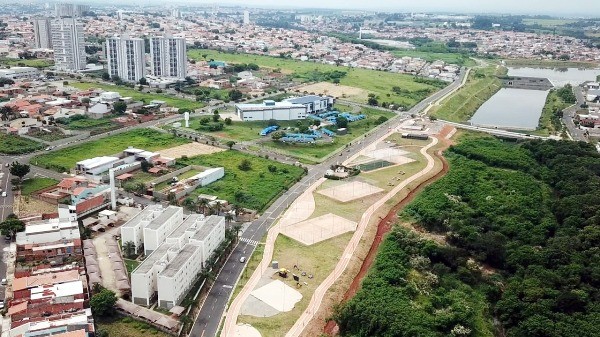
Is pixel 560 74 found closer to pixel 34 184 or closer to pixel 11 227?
pixel 34 184

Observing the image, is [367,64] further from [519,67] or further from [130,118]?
[130,118]

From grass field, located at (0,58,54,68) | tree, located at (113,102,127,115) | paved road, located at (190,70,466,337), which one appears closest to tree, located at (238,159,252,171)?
paved road, located at (190,70,466,337)

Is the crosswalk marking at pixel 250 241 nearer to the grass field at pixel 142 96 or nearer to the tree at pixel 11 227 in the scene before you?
the tree at pixel 11 227

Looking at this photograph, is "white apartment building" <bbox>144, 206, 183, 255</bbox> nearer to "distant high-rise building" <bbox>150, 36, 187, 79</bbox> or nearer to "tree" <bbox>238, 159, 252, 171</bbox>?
"tree" <bbox>238, 159, 252, 171</bbox>

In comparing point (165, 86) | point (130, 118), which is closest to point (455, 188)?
point (130, 118)

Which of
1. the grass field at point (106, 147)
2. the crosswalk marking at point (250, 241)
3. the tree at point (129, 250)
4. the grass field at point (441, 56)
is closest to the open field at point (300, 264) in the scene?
the crosswalk marking at point (250, 241)

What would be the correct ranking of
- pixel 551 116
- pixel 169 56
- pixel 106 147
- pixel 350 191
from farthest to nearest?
pixel 169 56
pixel 551 116
pixel 106 147
pixel 350 191

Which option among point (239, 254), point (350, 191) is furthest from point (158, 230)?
point (350, 191)
